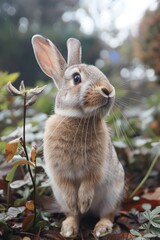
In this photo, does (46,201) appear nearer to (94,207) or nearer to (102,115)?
(94,207)

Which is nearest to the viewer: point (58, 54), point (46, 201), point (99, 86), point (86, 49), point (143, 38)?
point (99, 86)

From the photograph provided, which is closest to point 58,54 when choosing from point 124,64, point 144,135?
point 144,135

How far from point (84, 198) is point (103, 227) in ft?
0.71

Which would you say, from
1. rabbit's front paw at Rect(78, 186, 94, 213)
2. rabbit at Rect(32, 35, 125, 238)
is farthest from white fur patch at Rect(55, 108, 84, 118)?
rabbit's front paw at Rect(78, 186, 94, 213)

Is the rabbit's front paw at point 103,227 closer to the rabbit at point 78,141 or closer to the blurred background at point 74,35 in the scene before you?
the rabbit at point 78,141

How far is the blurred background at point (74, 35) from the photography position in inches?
235

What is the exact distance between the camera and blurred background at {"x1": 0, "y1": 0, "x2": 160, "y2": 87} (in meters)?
5.97

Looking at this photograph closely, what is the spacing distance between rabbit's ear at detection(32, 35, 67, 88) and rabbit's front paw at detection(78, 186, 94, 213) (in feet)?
2.02

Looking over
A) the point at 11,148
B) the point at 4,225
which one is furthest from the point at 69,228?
the point at 11,148

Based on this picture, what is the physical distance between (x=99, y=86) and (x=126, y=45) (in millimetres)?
6351

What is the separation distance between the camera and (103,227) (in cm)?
204

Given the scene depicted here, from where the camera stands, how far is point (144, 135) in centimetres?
402

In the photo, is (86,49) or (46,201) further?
(86,49)

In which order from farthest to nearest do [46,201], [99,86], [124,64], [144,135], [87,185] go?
[124,64] → [144,135] → [46,201] → [87,185] → [99,86]
